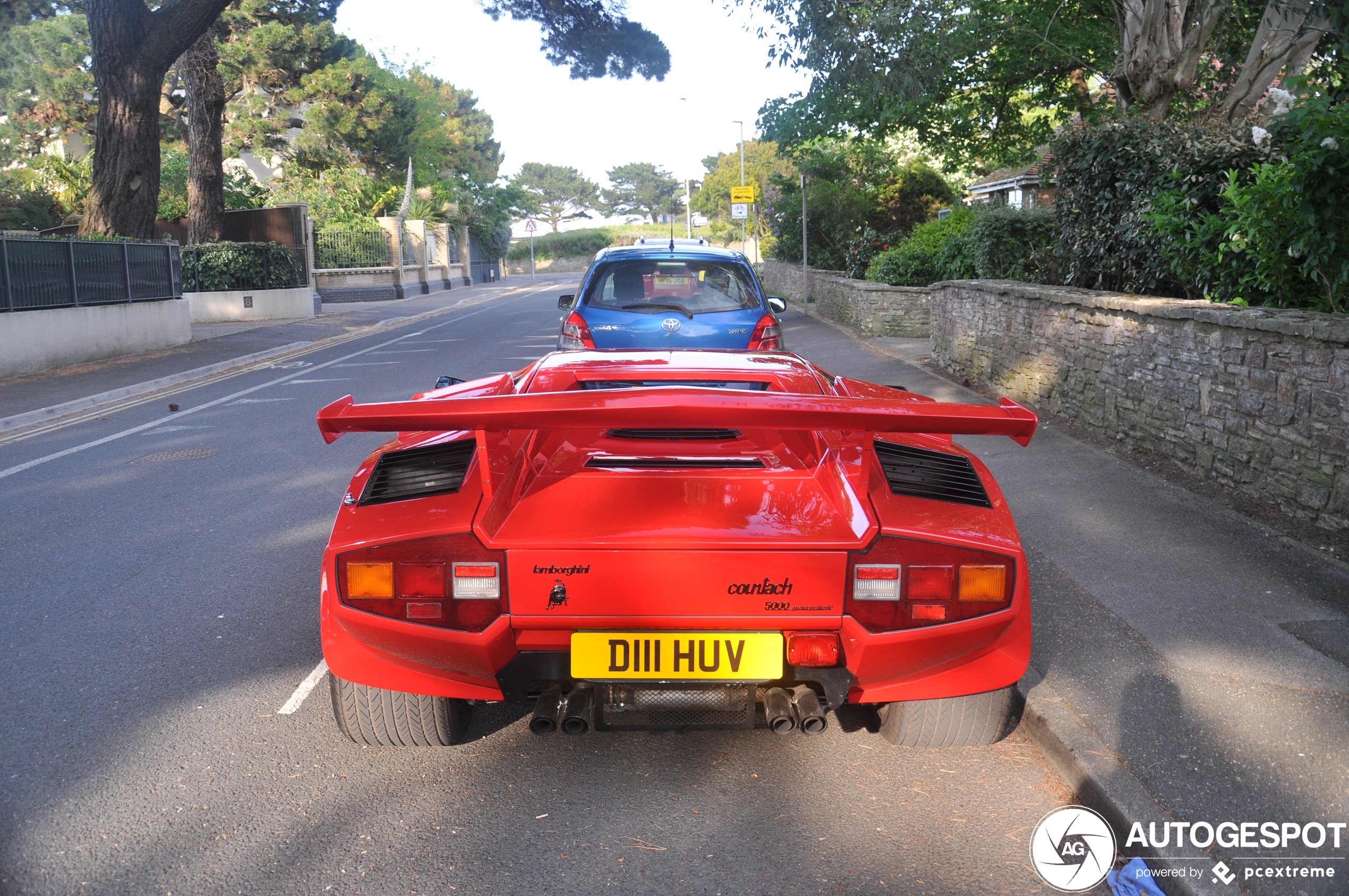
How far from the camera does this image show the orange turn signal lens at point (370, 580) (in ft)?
9.90

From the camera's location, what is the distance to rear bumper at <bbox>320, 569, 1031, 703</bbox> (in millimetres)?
2965

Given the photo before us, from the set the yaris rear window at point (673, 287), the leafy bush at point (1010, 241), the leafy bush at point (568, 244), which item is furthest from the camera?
the leafy bush at point (568, 244)

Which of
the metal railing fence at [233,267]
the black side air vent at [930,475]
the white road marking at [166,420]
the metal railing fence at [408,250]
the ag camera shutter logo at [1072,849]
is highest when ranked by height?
the metal railing fence at [408,250]

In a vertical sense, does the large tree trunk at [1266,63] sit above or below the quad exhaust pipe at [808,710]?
above

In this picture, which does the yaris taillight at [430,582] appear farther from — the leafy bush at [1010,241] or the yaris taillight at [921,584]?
the leafy bush at [1010,241]

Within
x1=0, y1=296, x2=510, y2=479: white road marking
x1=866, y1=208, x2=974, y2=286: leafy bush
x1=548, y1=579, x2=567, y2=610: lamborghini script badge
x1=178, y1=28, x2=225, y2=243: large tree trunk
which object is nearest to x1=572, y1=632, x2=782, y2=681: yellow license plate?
x1=548, y1=579, x2=567, y2=610: lamborghini script badge

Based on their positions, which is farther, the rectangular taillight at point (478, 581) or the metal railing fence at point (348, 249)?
the metal railing fence at point (348, 249)

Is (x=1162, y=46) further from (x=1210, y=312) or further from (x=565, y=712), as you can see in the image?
(x=565, y=712)

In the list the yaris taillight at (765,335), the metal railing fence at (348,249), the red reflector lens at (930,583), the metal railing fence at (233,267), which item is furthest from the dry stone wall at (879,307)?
the metal railing fence at (348,249)

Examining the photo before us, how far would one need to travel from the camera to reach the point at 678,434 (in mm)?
3670

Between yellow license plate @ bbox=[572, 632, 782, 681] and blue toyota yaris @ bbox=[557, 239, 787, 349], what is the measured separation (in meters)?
5.17

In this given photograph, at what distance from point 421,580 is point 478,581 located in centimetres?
17

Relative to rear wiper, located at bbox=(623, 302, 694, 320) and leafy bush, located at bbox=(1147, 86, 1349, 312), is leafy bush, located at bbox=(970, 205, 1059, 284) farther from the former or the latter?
rear wiper, located at bbox=(623, 302, 694, 320)

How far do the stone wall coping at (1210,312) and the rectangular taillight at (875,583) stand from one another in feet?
13.2
